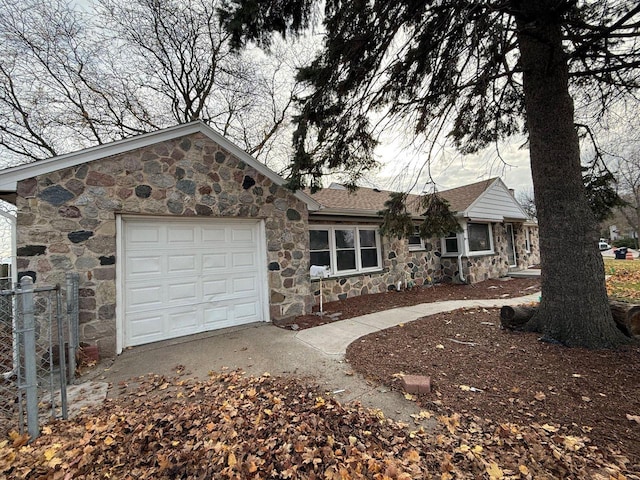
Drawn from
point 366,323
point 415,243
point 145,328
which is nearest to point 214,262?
point 145,328

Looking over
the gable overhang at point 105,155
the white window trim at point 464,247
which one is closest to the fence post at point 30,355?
the gable overhang at point 105,155

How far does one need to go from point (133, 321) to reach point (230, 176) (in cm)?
311

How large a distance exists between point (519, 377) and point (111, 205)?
620 cm

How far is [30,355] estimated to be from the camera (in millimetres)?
2275

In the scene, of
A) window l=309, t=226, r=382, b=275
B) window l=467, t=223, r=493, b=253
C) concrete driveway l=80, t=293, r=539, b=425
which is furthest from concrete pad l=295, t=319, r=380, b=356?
window l=467, t=223, r=493, b=253

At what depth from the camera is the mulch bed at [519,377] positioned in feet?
7.74

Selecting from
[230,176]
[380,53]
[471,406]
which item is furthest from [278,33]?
[471,406]

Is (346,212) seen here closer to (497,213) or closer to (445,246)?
(445,246)

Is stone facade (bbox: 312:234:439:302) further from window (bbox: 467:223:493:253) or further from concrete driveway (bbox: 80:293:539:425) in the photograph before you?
concrete driveway (bbox: 80:293:539:425)

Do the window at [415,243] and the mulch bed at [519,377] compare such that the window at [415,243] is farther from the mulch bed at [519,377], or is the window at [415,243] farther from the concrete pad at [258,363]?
the concrete pad at [258,363]

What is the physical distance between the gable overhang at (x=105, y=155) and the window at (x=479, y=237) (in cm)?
863

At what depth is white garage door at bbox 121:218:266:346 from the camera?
457 centimetres

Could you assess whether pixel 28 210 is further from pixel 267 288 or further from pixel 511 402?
pixel 511 402

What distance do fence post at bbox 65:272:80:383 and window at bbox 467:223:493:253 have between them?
11.6m
